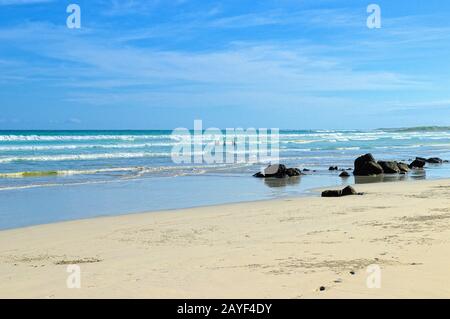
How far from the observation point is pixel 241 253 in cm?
744

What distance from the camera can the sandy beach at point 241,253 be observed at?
567cm

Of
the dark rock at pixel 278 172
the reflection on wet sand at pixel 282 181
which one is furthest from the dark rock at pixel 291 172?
the reflection on wet sand at pixel 282 181

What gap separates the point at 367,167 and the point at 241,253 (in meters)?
15.3

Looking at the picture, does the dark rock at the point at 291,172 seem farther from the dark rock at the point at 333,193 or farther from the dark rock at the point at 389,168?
the dark rock at the point at 333,193

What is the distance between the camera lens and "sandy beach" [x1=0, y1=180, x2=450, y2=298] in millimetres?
5672

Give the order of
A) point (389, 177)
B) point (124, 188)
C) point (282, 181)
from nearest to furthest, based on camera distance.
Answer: point (124, 188) → point (282, 181) → point (389, 177)

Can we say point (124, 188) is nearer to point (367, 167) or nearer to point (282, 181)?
point (282, 181)

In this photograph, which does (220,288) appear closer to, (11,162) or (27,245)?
(27,245)

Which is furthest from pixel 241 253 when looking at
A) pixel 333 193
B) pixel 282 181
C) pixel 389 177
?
pixel 389 177

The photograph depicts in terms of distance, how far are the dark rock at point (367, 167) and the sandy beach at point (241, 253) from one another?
9.51 m

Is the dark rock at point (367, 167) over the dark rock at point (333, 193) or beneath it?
over

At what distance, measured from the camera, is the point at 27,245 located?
341 inches
